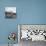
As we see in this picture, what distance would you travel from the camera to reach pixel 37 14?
3.42 meters

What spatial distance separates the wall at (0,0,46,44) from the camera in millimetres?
3406

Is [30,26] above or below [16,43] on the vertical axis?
above

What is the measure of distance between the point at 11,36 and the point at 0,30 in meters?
0.36

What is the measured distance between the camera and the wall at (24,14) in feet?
11.2

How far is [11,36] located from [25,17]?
0.65 metres

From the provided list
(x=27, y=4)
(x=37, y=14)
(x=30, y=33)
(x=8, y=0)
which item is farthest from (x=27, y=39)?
(x=8, y=0)

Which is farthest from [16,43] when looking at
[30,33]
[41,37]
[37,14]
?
[37,14]

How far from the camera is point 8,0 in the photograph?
3.41 meters

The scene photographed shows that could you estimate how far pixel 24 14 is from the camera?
11.2ft

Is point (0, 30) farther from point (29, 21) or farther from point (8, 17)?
point (29, 21)

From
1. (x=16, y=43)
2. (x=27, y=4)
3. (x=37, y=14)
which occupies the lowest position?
(x=16, y=43)

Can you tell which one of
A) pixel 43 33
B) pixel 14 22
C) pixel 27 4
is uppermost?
pixel 27 4

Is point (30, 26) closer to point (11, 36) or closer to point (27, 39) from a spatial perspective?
point (27, 39)

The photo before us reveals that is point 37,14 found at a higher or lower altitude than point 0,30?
higher
